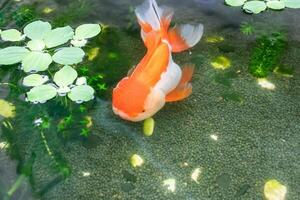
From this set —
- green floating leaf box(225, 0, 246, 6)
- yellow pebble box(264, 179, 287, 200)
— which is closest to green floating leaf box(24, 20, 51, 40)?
Answer: green floating leaf box(225, 0, 246, 6)

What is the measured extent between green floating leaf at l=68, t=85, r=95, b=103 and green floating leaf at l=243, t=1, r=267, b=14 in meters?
0.77

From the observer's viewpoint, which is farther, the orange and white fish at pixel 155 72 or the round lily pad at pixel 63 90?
the round lily pad at pixel 63 90

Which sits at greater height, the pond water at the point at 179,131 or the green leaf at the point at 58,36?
the green leaf at the point at 58,36

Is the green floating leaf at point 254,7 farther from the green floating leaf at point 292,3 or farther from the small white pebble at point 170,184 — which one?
the small white pebble at point 170,184

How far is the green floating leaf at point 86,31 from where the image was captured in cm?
190

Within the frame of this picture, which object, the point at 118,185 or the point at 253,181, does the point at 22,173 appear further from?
the point at 253,181

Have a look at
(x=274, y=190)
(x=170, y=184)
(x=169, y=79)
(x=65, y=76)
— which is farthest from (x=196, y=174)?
(x=65, y=76)

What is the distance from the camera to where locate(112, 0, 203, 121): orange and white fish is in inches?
58.9

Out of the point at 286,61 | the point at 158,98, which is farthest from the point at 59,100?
the point at 286,61

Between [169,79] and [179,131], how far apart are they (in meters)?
0.17

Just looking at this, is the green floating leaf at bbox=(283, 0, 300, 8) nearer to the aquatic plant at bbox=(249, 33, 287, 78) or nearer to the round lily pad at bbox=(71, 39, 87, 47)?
the aquatic plant at bbox=(249, 33, 287, 78)

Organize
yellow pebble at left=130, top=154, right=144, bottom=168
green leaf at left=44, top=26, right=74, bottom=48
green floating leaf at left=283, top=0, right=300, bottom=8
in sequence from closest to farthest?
yellow pebble at left=130, top=154, right=144, bottom=168 < green leaf at left=44, top=26, right=74, bottom=48 < green floating leaf at left=283, top=0, right=300, bottom=8

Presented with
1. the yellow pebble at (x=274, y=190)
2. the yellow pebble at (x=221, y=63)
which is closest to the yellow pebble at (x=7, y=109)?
the yellow pebble at (x=221, y=63)

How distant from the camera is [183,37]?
5.87 feet
